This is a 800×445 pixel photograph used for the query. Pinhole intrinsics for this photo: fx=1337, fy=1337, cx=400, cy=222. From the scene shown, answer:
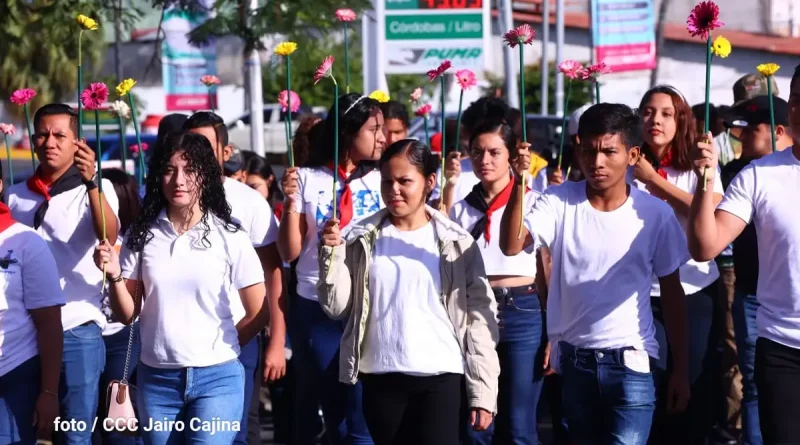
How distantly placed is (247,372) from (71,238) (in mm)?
1032

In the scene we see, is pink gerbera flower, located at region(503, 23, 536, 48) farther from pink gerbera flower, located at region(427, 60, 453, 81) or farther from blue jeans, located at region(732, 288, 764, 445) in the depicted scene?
blue jeans, located at region(732, 288, 764, 445)

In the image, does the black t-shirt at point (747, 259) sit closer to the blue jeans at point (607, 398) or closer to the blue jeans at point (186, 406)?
the blue jeans at point (607, 398)

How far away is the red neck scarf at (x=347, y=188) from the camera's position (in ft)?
21.5

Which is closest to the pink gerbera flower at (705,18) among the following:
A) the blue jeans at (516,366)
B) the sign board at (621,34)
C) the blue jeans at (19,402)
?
the blue jeans at (516,366)

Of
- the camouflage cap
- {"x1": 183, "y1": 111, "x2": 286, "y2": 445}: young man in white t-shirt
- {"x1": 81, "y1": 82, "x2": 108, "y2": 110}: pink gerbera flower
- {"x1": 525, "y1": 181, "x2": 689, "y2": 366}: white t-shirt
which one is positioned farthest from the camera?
the camouflage cap

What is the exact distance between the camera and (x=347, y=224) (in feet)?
21.4

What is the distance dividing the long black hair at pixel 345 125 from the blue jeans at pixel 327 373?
28.3 inches

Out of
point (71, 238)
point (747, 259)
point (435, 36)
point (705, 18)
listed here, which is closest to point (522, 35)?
point (705, 18)

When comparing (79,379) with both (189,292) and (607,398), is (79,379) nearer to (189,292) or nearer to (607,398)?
(189,292)

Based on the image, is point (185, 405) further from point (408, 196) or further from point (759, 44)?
point (759, 44)

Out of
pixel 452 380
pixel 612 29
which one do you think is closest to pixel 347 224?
pixel 452 380

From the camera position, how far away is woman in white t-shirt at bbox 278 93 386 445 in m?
6.49

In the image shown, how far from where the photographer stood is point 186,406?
517 centimetres

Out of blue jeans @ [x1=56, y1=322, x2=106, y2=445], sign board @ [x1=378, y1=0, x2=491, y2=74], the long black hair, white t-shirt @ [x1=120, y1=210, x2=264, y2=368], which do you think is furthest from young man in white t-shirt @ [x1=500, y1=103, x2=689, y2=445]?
sign board @ [x1=378, y1=0, x2=491, y2=74]
